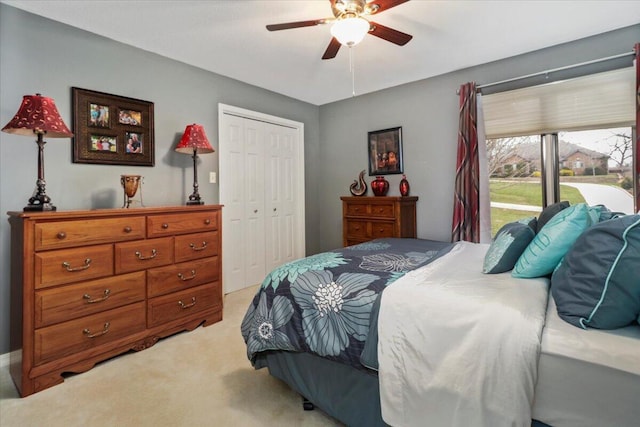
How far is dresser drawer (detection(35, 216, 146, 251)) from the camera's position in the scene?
181 centimetres

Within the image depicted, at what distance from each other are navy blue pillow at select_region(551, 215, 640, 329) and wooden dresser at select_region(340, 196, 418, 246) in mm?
2332

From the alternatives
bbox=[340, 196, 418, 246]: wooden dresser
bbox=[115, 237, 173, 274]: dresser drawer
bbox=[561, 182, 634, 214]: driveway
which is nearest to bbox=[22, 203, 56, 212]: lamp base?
bbox=[115, 237, 173, 274]: dresser drawer

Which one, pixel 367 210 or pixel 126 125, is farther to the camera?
pixel 367 210

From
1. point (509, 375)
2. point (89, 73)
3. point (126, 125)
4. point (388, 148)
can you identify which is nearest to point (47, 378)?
point (126, 125)

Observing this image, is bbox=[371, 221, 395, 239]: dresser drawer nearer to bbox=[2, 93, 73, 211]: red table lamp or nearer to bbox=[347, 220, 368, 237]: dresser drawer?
bbox=[347, 220, 368, 237]: dresser drawer

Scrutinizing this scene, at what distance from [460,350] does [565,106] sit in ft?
9.08

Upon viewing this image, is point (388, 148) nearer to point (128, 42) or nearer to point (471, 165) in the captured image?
point (471, 165)

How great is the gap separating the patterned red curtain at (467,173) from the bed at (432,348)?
1.43m

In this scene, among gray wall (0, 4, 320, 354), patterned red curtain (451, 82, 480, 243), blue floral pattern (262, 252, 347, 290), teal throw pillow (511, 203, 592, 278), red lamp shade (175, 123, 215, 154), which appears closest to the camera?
teal throw pillow (511, 203, 592, 278)

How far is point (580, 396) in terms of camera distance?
2.89 feet

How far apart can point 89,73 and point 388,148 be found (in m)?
3.08

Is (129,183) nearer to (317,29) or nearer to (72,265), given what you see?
(72,265)

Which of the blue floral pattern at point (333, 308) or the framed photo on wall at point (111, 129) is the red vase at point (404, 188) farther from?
the framed photo on wall at point (111, 129)

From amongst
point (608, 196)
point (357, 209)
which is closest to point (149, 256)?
point (357, 209)
